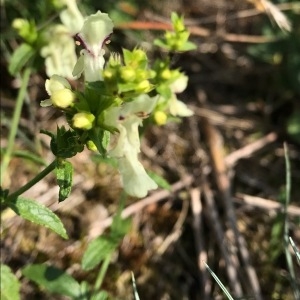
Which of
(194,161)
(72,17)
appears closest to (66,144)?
(72,17)

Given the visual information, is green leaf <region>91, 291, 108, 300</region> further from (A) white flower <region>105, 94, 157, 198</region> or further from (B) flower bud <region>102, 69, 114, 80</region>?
(B) flower bud <region>102, 69, 114, 80</region>

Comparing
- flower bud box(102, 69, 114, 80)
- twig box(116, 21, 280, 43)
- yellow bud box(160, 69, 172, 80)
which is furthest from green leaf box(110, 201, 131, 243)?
twig box(116, 21, 280, 43)

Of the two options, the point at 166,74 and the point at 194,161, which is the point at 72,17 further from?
the point at 194,161

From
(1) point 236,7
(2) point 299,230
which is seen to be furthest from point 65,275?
(1) point 236,7

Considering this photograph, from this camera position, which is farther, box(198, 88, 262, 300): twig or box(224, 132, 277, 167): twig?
box(224, 132, 277, 167): twig

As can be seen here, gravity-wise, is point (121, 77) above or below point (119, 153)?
above

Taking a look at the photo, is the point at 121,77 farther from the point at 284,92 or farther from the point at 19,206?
the point at 284,92
